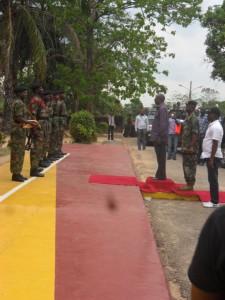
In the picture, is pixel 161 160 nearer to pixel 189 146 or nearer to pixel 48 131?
pixel 189 146

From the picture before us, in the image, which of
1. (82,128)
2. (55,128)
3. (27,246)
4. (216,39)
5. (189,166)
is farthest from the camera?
(216,39)

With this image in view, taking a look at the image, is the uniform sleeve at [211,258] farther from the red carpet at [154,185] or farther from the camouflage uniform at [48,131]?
the camouflage uniform at [48,131]

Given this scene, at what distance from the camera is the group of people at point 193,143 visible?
6.71m

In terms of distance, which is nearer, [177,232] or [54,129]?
[177,232]

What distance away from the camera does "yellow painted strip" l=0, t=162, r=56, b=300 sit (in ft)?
11.0

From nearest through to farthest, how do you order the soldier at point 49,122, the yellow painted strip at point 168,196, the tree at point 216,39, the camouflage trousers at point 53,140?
the yellow painted strip at point 168,196 → the soldier at point 49,122 → the camouflage trousers at point 53,140 → the tree at point 216,39

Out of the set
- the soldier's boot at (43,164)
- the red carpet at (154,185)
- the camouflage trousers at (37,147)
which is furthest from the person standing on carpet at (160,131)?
the soldier's boot at (43,164)

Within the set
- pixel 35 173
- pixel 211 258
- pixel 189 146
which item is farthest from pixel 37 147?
pixel 211 258

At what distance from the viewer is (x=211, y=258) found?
4.24 feet

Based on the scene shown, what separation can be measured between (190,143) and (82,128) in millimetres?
11182

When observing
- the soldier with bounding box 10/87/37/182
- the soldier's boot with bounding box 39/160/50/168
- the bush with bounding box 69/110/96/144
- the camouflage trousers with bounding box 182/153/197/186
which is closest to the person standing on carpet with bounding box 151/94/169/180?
the camouflage trousers with bounding box 182/153/197/186

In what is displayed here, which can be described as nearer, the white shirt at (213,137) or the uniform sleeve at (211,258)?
the uniform sleeve at (211,258)

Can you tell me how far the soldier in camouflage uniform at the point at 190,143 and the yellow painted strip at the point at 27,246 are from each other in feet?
7.74


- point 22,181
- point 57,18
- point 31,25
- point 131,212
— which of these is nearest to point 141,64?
point 57,18
